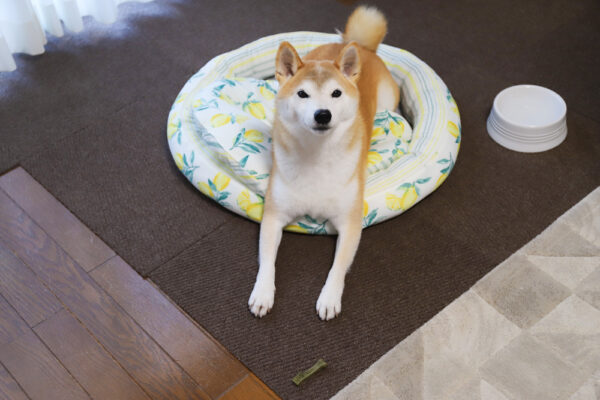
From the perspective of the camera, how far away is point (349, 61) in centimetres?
162

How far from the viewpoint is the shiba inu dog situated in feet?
5.07

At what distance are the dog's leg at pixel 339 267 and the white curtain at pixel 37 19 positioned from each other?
68.4 inches

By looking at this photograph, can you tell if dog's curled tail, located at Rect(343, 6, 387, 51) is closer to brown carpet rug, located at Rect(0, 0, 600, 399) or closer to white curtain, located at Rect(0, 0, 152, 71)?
brown carpet rug, located at Rect(0, 0, 600, 399)

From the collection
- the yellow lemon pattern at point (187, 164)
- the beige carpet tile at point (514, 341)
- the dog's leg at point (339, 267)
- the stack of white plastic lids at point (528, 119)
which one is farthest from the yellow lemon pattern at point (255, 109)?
the beige carpet tile at point (514, 341)

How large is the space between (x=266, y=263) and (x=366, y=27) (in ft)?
3.22

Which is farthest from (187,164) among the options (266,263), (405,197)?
(405,197)

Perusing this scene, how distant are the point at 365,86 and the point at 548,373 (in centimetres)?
103

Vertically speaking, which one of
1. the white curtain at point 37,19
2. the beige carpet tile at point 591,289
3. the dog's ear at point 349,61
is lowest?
the beige carpet tile at point 591,289

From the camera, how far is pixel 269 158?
1965 mm

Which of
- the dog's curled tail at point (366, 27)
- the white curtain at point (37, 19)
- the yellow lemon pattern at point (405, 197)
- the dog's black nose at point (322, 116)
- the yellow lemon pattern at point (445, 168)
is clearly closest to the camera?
the dog's black nose at point (322, 116)

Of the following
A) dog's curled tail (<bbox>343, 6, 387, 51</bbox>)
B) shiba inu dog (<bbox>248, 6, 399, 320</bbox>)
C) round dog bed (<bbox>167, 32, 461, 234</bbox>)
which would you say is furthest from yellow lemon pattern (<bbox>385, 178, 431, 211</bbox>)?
dog's curled tail (<bbox>343, 6, 387, 51</bbox>)

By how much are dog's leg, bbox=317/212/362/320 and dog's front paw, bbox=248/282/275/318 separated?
0.14m

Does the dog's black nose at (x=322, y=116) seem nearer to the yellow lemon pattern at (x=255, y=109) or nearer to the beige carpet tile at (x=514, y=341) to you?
the beige carpet tile at (x=514, y=341)

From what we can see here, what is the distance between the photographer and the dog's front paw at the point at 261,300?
1.67m
